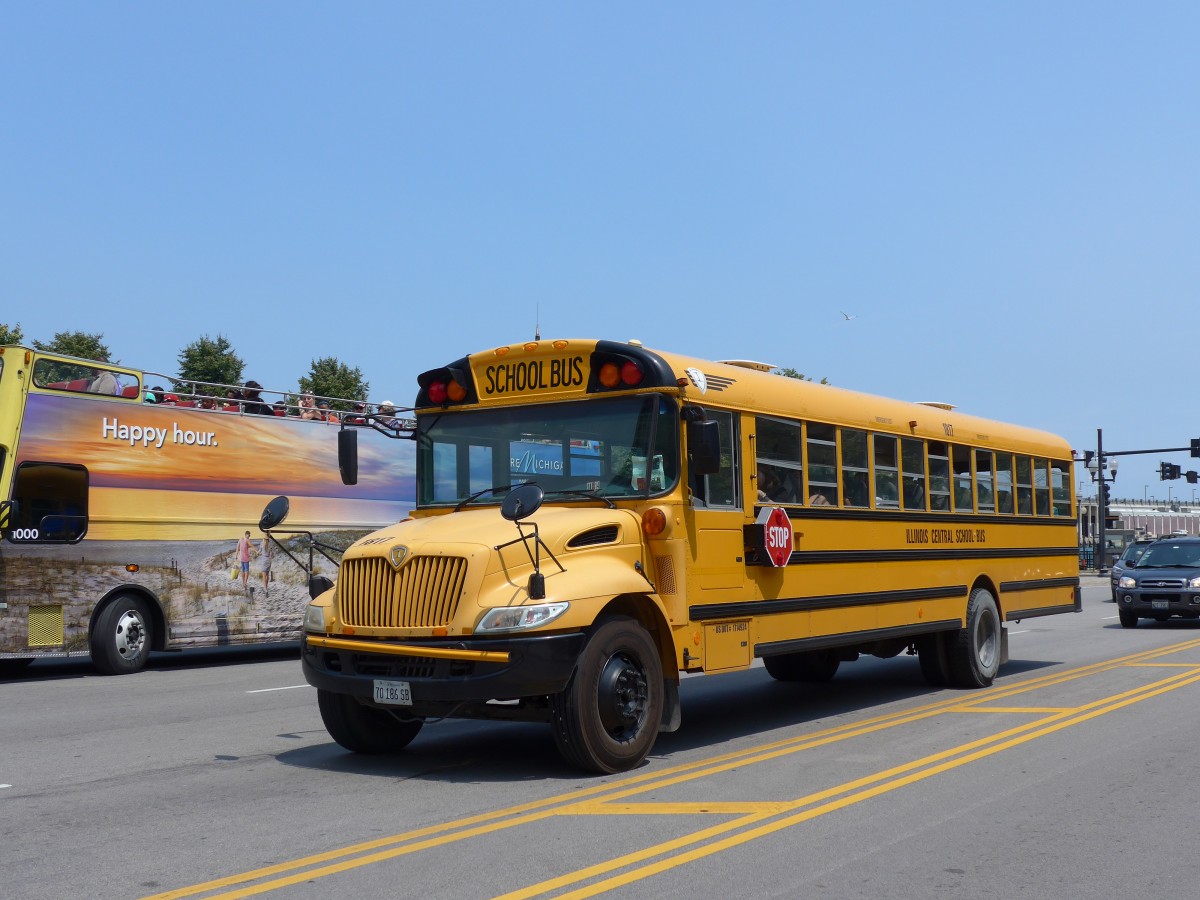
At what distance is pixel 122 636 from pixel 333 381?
44008 millimetres

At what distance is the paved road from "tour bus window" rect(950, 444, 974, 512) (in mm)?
1938

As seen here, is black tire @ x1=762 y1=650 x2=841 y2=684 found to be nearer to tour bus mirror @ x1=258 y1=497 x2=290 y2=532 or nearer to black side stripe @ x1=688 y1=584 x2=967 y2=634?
black side stripe @ x1=688 y1=584 x2=967 y2=634

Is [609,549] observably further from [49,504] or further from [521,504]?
[49,504]

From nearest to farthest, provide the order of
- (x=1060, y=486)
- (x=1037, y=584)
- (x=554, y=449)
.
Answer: (x=554, y=449) → (x=1037, y=584) → (x=1060, y=486)

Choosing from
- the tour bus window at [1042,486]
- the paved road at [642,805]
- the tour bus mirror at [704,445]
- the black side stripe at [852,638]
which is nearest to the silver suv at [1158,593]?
the tour bus window at [1042,486]

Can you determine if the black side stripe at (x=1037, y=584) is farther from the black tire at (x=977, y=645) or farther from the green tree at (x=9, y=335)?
the green tree at (x=9, y=335)

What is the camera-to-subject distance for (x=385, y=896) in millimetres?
5094

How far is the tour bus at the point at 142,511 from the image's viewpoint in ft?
47.6

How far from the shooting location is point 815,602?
9992 mm

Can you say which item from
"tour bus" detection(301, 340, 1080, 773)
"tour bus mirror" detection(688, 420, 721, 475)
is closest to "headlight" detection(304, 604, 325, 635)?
"tour bus" detection(301, 340, 1080, 773)

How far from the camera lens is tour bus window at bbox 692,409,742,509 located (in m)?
8.72

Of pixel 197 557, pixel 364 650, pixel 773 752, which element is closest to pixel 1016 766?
pixel 773 752

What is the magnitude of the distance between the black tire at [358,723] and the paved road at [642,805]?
0.19m

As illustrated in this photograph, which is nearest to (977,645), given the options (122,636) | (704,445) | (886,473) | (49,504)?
(886,473)
